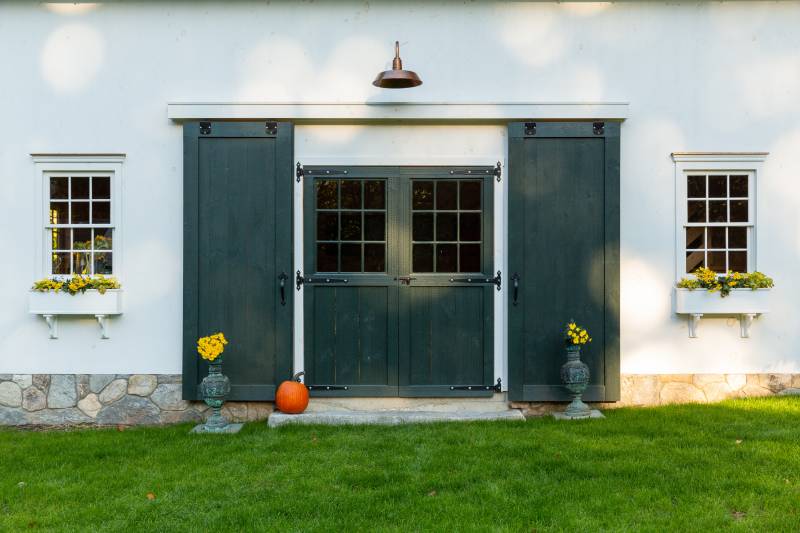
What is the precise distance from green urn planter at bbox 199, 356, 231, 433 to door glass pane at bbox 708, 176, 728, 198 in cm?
501

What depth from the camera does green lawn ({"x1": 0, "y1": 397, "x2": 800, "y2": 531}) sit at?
12.4 feet

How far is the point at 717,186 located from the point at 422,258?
3.01 m

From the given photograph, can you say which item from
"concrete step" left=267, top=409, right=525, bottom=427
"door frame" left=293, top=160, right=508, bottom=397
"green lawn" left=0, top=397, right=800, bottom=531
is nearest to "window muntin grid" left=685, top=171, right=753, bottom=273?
"green lawn" left=0, top=397, right=800, bottom=531

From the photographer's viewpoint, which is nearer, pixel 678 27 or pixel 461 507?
pixel 461 507

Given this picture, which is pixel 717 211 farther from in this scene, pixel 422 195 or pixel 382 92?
pixel 382 92

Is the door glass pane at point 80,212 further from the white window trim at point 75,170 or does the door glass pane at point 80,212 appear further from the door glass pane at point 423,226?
the door glass pane at point 423,226

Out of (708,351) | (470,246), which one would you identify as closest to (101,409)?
(470,246)

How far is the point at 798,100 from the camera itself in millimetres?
6383

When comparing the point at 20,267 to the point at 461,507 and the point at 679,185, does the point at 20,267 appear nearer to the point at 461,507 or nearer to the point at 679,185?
the point at 461,507

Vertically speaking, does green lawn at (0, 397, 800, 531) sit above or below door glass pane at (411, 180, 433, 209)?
below

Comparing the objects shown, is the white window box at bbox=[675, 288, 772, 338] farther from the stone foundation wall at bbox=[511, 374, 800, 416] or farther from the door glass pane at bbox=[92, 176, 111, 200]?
the door glass pane at bbox=[92, 176, 111, 200]

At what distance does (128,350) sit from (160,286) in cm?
69

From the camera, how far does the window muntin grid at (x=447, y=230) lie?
6289 mm

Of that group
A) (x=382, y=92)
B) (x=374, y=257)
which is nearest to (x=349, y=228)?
(x=374, y=257)
